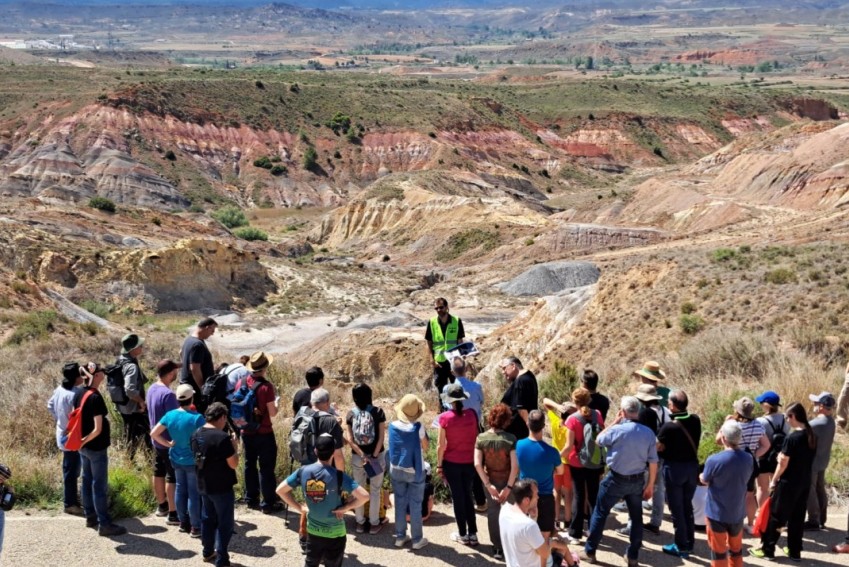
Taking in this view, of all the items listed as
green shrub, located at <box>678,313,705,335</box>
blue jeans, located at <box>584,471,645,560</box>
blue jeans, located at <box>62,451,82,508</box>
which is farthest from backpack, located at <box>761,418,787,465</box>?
green shrub, located at <box>678,313,705,335</box>

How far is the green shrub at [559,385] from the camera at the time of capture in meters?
13.7

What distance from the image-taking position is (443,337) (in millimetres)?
12594

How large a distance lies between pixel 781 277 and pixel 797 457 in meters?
10.9

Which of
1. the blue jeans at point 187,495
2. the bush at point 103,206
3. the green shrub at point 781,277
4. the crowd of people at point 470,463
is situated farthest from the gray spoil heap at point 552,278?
the blue jeans at point 187,495

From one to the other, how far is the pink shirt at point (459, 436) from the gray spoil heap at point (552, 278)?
29495 millimetres

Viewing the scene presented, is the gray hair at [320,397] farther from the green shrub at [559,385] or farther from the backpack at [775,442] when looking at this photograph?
the green shrub at [559,385]

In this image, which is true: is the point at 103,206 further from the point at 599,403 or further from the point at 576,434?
the point at 576,434

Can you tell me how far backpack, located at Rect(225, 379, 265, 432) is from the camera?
30.7 feet

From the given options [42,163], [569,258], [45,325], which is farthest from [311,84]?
[45,325]

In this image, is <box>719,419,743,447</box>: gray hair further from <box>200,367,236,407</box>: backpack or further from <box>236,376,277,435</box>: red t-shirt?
<box>200,367,236,407</box>: backpack

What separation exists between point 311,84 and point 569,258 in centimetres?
7097

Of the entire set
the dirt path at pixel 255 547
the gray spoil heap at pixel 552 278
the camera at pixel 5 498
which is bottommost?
the gray spoil heap at pixel 552 278

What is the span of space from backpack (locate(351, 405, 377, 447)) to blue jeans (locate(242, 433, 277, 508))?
1.11m

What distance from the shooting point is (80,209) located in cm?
4772
